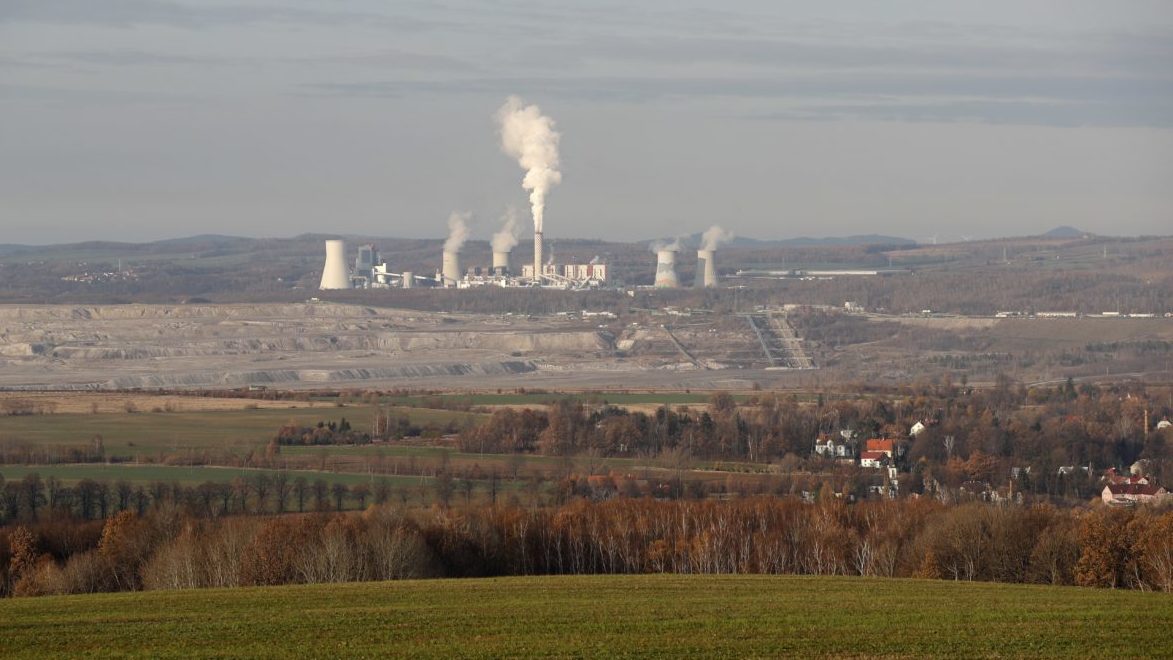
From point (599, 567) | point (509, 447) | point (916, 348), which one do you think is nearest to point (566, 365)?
point (916, 348)

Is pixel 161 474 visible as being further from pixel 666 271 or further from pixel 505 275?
pixel 666 271

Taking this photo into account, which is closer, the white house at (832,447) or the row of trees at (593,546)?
the row of trees at (593,546)

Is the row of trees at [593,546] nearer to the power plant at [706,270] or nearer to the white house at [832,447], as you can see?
the white house at [832,447]

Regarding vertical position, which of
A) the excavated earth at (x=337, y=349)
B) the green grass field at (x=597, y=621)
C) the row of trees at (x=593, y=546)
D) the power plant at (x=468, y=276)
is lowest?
the excavated earth at (x=337, y=349)

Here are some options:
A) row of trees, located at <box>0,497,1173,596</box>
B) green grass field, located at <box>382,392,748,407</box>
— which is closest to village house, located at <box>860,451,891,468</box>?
row of trees, located at <box>0,497,1173,596</box>

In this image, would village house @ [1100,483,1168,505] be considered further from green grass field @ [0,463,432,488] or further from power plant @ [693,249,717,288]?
power plant @ [693,249,717,288]

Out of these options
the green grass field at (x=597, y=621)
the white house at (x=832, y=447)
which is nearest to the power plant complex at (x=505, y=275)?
the white house at (x=832, y=447)

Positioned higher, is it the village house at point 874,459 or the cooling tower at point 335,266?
the cooling tower at point 335,266
